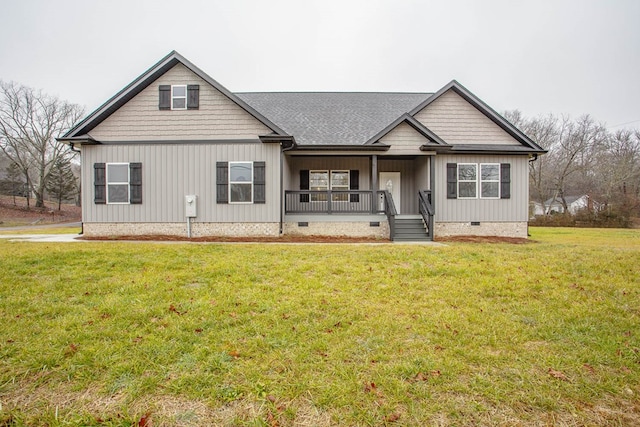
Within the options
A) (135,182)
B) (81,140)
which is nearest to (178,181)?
(135,182)

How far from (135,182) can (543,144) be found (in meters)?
42.8

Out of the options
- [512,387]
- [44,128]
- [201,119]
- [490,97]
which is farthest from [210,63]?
[512,387]

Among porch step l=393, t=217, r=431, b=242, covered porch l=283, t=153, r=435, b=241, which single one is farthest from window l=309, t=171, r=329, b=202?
porch step l=393, t=217, r=431, b=242

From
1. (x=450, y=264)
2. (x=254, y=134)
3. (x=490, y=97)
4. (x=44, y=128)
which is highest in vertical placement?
(x=490, y=97)

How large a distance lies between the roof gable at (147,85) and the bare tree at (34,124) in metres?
30.2

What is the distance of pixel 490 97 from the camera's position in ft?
216

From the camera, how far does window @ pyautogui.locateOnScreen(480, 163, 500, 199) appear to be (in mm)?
13344

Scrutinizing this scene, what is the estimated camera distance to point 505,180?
13.3 m

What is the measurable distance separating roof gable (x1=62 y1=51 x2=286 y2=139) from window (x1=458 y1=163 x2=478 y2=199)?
740 centimetres

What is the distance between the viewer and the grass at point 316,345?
7.79 ft

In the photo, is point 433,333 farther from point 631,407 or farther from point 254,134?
point 254,134

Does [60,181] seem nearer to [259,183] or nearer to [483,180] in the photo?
[259,183]

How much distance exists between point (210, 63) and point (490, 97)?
53599mm

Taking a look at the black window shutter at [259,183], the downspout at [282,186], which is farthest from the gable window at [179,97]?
the downspout at [282,186]
